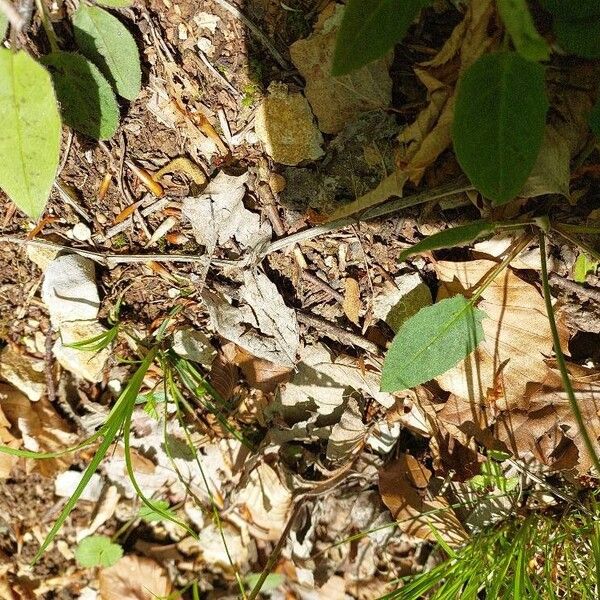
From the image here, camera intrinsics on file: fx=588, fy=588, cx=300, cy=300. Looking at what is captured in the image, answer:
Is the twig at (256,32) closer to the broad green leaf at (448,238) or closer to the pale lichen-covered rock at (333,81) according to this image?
the pale lichen-covered rock at (333,81)

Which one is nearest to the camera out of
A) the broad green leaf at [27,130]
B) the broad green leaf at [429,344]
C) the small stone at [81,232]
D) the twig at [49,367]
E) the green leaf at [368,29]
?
the green leaf at [368,29]

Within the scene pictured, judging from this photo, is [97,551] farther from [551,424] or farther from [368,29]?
A: [368,29]

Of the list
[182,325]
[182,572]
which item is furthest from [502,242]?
[182,572]

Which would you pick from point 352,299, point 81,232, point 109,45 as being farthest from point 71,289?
point 352,299

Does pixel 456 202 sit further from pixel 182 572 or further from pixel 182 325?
pixel 182 572

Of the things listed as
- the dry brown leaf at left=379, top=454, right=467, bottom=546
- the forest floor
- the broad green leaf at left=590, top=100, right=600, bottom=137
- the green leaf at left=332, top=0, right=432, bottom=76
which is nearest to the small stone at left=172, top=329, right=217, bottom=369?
the forest floor

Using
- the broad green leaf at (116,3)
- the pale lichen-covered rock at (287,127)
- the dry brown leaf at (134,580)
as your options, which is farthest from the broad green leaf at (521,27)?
the dry brown leaf at (134,580)
